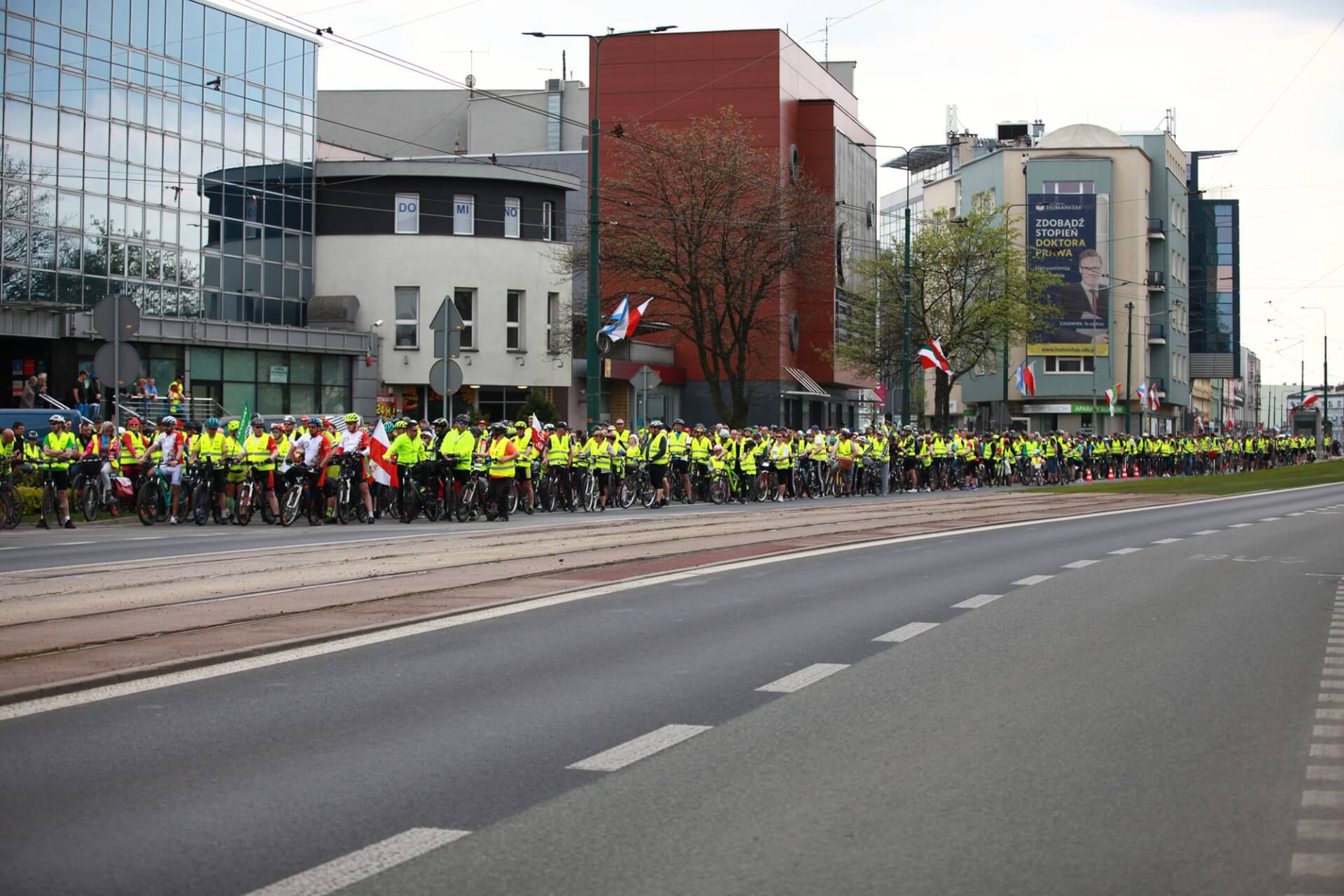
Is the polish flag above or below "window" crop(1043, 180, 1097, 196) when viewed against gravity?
below

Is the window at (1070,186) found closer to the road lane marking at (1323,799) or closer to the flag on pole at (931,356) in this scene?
the flag on pole at (931,356)

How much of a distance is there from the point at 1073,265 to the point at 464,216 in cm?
5127

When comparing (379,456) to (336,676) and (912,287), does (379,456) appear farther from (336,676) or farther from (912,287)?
(912,287)

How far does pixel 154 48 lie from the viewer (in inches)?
1788

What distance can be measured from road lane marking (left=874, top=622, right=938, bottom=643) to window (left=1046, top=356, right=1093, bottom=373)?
287 feet

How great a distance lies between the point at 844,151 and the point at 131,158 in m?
34.8

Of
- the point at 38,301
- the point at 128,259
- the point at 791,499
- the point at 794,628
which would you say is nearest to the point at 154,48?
the point at 128,259

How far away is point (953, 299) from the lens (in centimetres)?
6562

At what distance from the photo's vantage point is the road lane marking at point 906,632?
34.1 feet

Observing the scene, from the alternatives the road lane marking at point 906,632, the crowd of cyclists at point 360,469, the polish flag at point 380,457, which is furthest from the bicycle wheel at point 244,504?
the road lane marking at point 906,632

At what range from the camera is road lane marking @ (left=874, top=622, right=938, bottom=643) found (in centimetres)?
1041

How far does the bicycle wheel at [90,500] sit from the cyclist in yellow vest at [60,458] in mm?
751

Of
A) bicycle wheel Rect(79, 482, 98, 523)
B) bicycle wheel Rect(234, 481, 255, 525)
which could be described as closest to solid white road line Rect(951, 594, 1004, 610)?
bicycle wheel Rect(234, 481, 255, 525)

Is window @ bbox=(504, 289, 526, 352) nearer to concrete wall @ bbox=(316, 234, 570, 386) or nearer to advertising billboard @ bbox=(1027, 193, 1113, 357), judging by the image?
concrete wall @ bbox=(316, 234, 570, 386)
